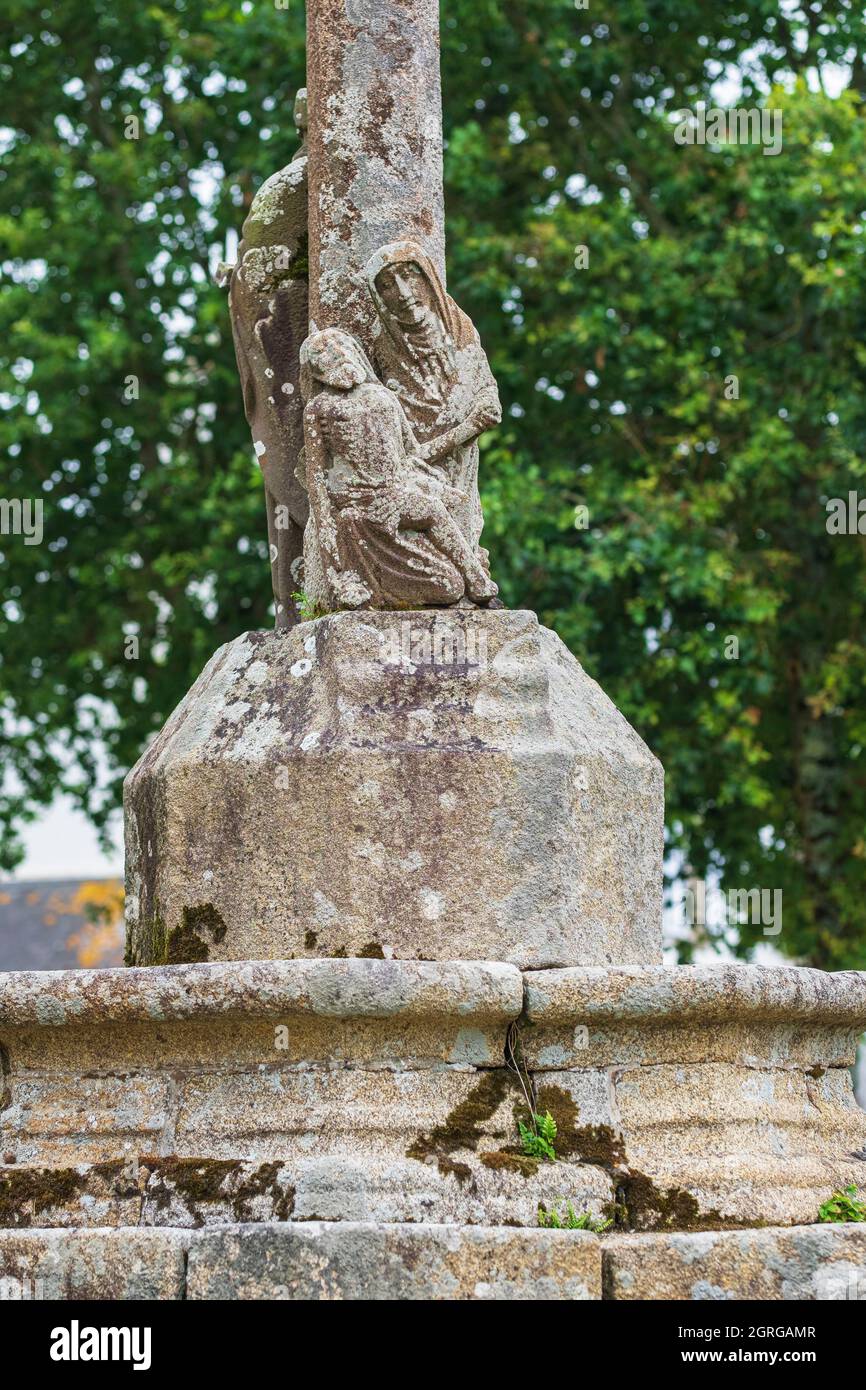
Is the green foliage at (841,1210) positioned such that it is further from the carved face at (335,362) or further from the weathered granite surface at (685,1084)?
the carved face at (335,362)

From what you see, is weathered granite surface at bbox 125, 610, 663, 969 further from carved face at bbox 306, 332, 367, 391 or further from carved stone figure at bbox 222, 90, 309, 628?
carved stone figure at bbox 222, 90, 309, 628

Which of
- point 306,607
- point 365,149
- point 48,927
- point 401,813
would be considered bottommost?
point 48,927

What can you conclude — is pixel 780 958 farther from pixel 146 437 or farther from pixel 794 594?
pixel 146 437

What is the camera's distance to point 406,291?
6367mm

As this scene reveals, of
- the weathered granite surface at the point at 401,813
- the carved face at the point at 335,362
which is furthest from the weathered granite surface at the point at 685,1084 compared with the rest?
the carved face at the point at 335,362

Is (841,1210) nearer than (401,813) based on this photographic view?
Yes

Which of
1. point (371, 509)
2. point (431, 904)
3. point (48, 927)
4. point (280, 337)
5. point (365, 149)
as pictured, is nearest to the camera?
point (431, 904)

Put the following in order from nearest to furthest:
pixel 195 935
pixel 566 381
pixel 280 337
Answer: pixel 195 935, pixel 280 337, pixel 566 381

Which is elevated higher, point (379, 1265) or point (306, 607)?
point (306, 607)

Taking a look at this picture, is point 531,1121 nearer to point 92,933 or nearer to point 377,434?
point 377,434

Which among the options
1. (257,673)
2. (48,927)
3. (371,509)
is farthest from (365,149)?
(48,927)

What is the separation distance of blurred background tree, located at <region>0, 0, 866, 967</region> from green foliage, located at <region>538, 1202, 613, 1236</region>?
7.89 meters

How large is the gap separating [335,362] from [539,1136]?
2471 mm

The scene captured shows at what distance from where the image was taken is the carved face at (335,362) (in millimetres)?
6258
